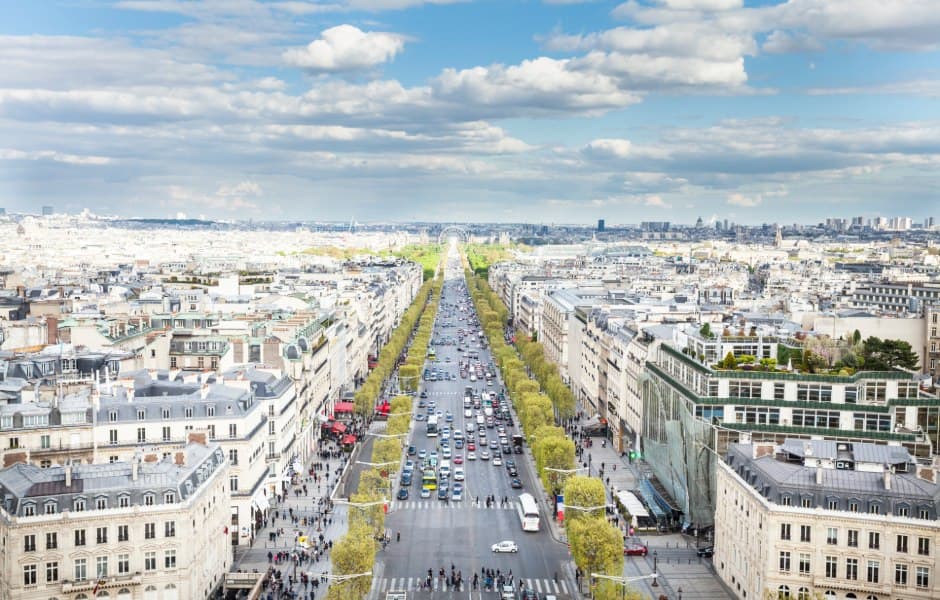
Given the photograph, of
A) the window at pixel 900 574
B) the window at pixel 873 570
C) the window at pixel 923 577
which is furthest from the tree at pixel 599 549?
the window at pixel 923 577

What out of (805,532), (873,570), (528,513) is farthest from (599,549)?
(528,513)

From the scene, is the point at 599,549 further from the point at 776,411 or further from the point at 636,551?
the point at 776,411

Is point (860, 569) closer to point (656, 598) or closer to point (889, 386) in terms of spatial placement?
point (656, 598)

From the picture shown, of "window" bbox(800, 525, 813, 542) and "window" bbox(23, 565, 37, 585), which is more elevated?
"window" bbox(800, 525, 813, 542)

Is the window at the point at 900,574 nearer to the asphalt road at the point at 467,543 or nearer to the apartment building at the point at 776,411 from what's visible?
the apartment building at the point at 776,411

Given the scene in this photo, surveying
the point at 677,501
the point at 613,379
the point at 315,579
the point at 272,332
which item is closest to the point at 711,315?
the point at 613,379

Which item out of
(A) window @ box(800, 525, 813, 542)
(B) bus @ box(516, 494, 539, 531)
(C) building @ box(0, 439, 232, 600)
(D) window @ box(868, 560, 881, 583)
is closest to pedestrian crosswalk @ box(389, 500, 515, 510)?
(B) bus @ box(516, 494, 539, 531)

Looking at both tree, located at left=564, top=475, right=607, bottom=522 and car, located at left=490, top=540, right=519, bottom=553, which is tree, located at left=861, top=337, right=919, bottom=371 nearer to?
tree, located at left=564, top=475, right=607, bottom=522
